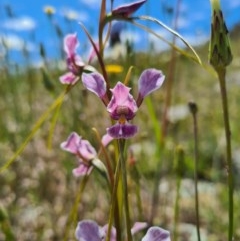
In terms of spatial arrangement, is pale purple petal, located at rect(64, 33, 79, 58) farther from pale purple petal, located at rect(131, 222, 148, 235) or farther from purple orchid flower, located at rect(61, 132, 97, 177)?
pale purple petal, located at rect(131, 222, 148, 235)

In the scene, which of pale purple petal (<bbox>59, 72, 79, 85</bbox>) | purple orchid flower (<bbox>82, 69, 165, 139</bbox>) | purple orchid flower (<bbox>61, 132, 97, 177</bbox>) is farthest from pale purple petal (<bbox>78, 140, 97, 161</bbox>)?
purple orchid flower (<bbox>82, 69, 165, 139</bbox>)

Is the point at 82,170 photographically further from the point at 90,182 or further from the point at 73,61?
the point at 90,182

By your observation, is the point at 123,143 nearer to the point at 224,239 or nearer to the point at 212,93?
the point at 224,239

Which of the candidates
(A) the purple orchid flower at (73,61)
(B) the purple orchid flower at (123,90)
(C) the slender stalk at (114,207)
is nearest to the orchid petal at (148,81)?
(B) the purple orchid flower at (123,90)

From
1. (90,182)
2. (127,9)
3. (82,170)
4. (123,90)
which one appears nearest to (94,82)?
(123,90)

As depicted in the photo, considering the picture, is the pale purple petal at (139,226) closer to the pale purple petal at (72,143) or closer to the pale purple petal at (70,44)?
the pale purple petal at (72,143)

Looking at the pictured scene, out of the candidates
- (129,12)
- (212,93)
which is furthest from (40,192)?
(212,93)
